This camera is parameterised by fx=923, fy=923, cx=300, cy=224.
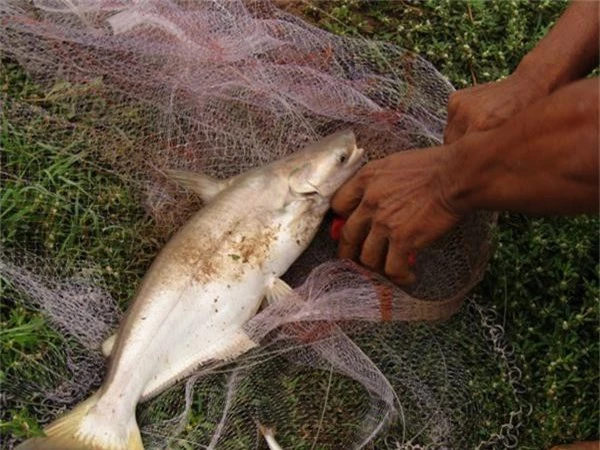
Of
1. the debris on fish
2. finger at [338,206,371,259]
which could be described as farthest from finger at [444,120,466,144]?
the debris on fish

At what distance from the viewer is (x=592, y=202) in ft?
8.87

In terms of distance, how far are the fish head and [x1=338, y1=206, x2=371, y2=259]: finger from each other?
19 centimetres

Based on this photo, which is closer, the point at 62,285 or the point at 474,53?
the point at 62,285

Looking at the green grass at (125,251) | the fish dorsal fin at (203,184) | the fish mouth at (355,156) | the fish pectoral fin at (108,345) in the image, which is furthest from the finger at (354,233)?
the fish pectoral fin at (108,345)

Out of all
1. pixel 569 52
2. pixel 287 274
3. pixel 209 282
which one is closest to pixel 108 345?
pixel 209 282

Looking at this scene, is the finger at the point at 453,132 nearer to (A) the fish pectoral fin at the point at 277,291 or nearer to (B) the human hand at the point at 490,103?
(B) the human hand at the point at 490,103

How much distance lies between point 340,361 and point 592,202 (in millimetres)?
1308

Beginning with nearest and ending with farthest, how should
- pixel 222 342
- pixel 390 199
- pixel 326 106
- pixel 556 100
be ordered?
pixel 556 100 → pixel 390 199 → pixel 222 342 → pixel 326 106

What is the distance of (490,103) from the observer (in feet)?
10.8

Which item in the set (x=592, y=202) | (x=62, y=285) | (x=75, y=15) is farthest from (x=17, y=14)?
(x=592, y=202)

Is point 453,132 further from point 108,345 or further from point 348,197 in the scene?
point 108,345

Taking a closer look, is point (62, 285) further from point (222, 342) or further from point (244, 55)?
point (244, 55)

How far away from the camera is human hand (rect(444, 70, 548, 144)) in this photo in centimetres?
328

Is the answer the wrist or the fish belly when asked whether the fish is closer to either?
the fish belly
